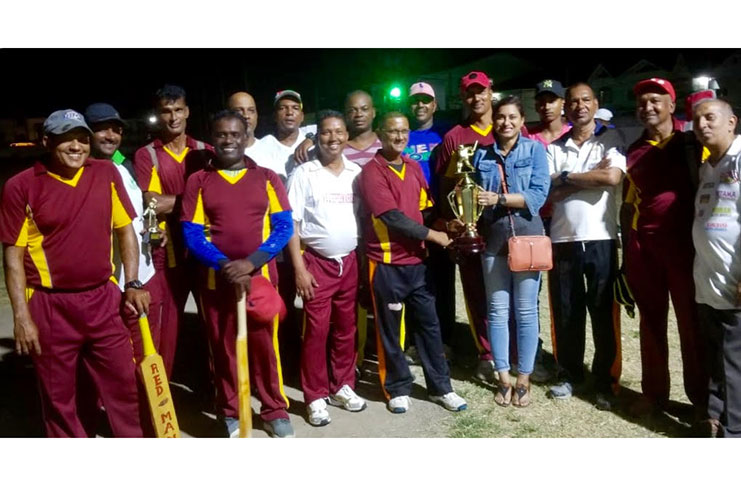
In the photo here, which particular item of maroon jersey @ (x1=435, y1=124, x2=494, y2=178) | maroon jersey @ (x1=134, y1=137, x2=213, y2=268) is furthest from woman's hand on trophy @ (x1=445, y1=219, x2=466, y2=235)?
maroon jersey @ (x1=134, y1=137, x2=213, y2=268)

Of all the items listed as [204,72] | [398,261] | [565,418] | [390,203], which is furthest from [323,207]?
[204,72]

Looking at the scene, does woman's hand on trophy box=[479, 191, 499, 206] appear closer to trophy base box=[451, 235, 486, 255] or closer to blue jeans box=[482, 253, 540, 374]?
trophy base box=[451, 235, 486, 255]

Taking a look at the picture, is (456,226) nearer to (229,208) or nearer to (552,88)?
(552,88)

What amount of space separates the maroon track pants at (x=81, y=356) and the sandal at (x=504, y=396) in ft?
8.38

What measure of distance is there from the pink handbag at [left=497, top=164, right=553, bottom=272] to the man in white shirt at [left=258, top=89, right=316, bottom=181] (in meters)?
1.82

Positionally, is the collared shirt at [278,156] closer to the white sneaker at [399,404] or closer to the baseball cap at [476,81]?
the baseball cap at [476,81]

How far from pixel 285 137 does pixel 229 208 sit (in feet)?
4.67

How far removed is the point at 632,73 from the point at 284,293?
1124 inches

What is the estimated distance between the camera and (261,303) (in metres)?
3.78

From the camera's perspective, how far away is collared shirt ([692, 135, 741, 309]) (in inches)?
138

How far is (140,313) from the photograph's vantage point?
356 cm

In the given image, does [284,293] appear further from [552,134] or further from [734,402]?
Answer: [734,402]

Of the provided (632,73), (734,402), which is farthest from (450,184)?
(632,73)

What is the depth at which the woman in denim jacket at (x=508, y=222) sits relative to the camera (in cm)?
417
